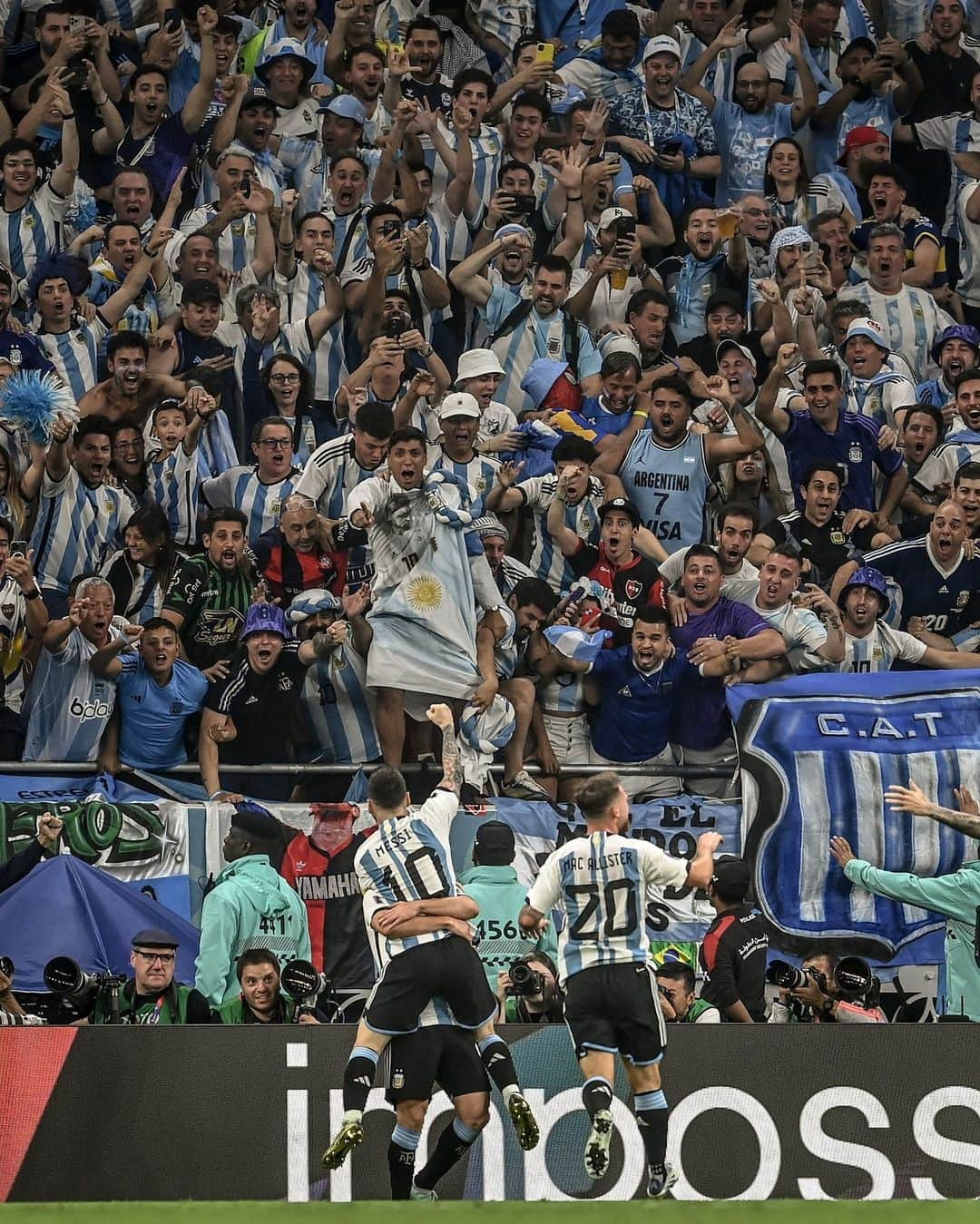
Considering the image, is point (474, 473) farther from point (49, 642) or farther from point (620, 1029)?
point (620, 1029)

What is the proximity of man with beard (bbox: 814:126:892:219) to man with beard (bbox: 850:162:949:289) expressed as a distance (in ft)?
0.78

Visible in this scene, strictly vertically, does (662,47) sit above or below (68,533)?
above

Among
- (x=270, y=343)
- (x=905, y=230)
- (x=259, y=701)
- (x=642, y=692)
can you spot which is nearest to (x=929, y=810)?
(x=642, y=692)

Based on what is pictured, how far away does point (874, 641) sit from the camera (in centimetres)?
1262

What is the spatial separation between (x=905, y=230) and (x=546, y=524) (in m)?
4.75

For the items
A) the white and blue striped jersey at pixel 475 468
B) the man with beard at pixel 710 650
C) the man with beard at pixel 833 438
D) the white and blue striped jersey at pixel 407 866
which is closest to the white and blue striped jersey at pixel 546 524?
the white and blue striped jersey at pixel 475 468

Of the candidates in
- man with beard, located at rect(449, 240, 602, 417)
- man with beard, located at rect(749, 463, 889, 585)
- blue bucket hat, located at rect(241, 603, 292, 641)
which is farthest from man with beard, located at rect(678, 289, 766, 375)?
blue bucket hat, located at rect(241, 603, 292, 641)

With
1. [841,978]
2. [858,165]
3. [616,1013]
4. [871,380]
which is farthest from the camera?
[858,165]

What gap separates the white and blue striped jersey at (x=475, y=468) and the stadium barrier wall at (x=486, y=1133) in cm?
467

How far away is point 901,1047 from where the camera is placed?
8961 mm

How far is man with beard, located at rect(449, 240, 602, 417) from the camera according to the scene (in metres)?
13.9

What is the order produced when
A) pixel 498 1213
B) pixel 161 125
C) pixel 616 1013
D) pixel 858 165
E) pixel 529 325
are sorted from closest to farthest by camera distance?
pixel 498 1213, pixel 616 1013, pixel 529 325, pixel 161 125, pixel 858 165

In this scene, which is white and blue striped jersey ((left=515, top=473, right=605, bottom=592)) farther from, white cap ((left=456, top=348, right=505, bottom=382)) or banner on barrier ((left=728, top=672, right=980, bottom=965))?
banner on barrier ((left=728, top=672, right=980, bottom=965))

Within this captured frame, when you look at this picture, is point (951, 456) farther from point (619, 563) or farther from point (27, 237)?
point (27, 237)
